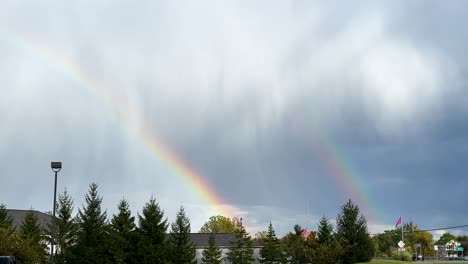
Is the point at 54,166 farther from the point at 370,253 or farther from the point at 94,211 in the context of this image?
the point at 370,253

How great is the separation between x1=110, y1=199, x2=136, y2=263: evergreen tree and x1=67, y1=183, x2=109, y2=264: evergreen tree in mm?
2413

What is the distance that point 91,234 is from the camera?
209 ft

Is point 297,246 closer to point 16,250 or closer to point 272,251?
point 272,251

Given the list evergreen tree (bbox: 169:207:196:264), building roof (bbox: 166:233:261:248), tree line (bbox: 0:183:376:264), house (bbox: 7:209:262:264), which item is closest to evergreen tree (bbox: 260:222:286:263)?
tree line (bbox: 0:183:376:264)

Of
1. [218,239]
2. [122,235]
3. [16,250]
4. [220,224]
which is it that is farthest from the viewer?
[220,224]


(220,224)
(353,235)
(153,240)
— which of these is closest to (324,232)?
(353,235)

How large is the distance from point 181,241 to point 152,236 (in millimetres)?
5280

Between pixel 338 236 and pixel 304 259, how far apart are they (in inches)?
298

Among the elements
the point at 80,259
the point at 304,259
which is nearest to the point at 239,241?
the point at 304,259

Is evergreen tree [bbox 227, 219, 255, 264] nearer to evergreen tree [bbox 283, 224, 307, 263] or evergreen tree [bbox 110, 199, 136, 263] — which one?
evergreen tree [bbox 283, 224, 307, 263]

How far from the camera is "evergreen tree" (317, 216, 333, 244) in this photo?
70.3 m

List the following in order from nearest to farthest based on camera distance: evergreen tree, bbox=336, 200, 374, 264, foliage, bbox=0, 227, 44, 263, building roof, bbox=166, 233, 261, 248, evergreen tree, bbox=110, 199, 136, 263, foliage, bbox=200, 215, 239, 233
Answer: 1. foliage, bbox=0, 227, 44, 263
2. evergreen tree, bbox=110, 199, 136, 263
3. evergreen tree, bbox=336, 200, 374, 264
4. building roof, bbox=166, 233, 261, 248
5. foliage, bbox=200, 215, 239, 233

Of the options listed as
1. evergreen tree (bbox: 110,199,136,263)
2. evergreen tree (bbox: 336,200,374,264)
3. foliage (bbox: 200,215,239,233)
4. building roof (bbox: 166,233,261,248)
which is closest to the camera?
evergreen tree (bbox: 110,199,136,263)

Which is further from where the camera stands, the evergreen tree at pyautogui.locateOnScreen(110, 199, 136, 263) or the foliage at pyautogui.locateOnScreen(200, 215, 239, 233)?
the foliage at pyautogui.locateOnScreen(200, 215, 239, 233)
